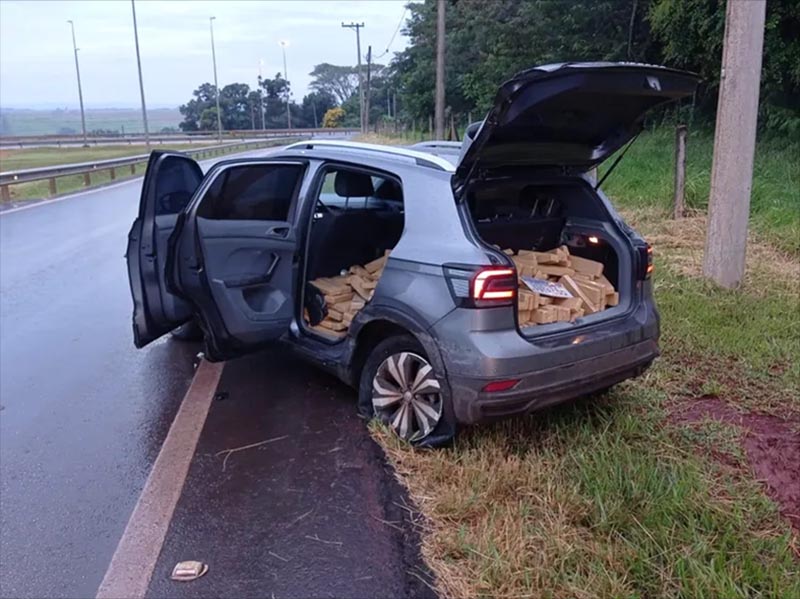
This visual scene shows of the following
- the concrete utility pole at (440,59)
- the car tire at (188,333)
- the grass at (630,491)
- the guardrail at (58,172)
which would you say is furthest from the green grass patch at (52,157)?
the grass at (630,491)

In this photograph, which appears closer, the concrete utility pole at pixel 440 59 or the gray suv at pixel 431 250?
the gray suv at pixel 431 250

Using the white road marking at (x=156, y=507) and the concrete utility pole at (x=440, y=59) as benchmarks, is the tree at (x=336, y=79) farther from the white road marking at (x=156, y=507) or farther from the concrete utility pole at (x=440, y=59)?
the white road marking at (x=156, y=507)

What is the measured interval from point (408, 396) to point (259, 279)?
1.55 meters

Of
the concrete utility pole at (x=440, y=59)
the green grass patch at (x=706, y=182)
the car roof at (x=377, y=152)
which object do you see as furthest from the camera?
the concrete utility pole at (x=440, y=59)

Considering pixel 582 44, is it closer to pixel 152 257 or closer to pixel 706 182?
pixel 706 182

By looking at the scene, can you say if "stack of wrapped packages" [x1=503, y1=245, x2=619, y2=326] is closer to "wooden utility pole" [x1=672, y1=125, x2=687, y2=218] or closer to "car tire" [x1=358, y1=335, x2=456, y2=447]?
"car tire" [x1=358, y1=335, x2=456, y2=447]

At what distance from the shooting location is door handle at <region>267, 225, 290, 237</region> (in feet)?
16.2

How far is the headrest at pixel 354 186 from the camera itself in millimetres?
5395

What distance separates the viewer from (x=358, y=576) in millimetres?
2977

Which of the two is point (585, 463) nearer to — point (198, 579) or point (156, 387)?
point (198, 579)

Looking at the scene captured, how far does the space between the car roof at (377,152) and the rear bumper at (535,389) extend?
1222 mm

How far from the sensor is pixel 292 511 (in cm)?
348

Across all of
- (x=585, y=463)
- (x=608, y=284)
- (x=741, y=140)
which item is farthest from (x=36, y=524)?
(x=741, y=140)

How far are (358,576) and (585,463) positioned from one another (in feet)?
4.46
